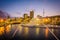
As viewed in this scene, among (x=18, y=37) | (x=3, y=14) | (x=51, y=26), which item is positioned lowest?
(x=18, y=37)

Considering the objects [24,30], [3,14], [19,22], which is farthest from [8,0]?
[24,30]

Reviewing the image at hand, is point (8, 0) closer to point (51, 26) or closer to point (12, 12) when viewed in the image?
point (12, 12)

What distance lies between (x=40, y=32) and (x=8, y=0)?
1.20 metres

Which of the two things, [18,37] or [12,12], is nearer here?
[18,37]

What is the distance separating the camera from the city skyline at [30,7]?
3.82 m

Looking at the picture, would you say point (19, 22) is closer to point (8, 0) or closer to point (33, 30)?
point (33, 30)

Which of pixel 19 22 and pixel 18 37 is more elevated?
pixel 19 22

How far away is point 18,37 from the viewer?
3645mm

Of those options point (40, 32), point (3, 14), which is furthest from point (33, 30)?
point (3, 14)

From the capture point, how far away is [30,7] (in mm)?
3877

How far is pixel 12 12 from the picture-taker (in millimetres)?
3932

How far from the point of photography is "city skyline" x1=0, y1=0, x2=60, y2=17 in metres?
3.82

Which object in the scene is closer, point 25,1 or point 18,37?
point 18,37

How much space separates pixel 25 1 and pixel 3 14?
2.22 feet
